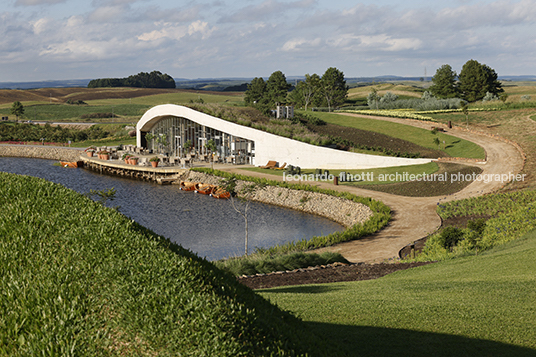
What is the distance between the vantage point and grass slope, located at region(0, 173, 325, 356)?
4.21 metres

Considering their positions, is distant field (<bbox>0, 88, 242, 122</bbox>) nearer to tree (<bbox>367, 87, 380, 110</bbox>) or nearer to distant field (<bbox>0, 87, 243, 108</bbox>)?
distant field (<bbox>0, 87, 243, 108</bbox>)

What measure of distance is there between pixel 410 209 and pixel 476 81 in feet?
231

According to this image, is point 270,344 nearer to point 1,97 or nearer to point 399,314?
point 399,314

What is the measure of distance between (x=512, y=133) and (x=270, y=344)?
5040 centimetres

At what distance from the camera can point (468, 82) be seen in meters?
88.3

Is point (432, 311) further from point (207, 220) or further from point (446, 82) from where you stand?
point (446, 82)

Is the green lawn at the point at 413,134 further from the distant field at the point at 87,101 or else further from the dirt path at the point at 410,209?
the distant field at the point at 87,101

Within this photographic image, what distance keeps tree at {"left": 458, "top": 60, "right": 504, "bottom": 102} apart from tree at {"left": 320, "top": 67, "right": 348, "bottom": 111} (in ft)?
81.8

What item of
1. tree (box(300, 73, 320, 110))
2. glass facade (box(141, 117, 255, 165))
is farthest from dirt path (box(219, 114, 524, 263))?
tree (box(300, 73, 320, 110))

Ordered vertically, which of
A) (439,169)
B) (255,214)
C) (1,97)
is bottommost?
(255,214)

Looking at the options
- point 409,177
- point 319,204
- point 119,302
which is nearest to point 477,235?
point 319,204

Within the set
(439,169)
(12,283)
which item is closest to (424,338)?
(12,283)

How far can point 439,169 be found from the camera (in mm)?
36094

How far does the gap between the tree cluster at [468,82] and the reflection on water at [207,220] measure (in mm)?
67325
